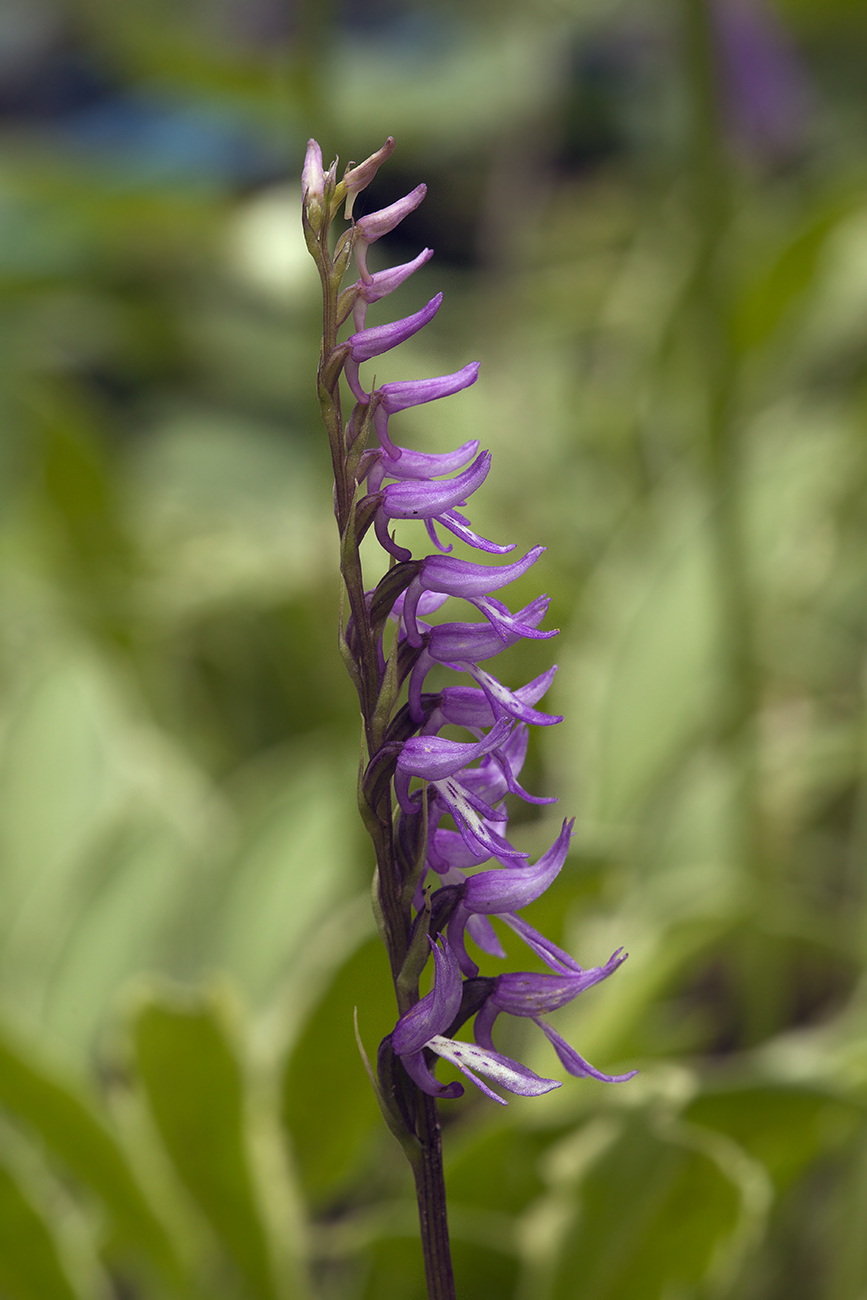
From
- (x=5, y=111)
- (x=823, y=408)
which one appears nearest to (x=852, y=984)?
(x=823, y=408)

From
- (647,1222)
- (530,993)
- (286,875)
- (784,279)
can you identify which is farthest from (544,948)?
(784,279)

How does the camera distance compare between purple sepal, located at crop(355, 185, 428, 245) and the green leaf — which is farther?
the green leaf

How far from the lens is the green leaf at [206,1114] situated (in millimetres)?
420

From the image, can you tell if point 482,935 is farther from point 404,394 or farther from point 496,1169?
point 496,1169

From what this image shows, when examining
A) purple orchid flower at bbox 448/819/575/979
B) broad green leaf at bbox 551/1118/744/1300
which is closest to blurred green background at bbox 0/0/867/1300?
broad green leaf at bbox 551/1118/744/1300

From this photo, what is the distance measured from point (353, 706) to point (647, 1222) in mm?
339

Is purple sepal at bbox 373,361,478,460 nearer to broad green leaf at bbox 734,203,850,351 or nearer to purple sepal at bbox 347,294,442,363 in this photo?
purple sepal at bbox 347,294,442,363

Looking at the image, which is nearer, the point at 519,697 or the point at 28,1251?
the point at 519,697

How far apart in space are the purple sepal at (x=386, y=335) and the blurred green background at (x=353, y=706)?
6 centimetres

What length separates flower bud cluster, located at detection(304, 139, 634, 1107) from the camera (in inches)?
6.4

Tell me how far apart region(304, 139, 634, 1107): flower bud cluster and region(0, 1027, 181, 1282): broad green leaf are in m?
0.29

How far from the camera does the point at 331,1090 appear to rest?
0.44 metres

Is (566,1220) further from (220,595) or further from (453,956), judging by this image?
(220,595)

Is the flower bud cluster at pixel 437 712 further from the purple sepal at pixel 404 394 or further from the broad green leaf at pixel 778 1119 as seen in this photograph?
the broad green leaf at pixel 778 1119
